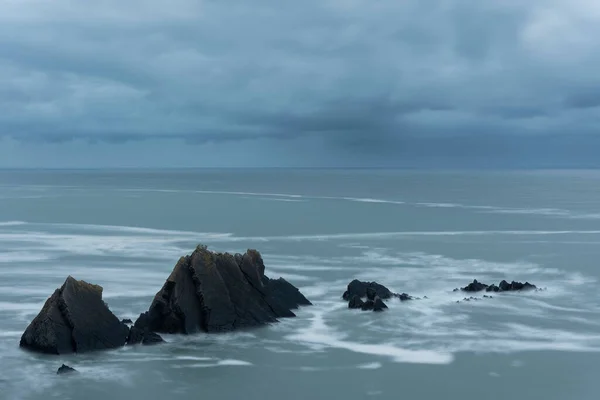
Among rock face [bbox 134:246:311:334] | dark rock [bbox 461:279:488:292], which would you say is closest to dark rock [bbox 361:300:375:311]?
rock face [bbox 134:246:311:334]

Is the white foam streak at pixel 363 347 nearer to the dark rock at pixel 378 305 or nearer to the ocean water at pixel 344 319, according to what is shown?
the ocean water at pixel 344 319

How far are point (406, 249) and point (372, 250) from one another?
2.14 meters

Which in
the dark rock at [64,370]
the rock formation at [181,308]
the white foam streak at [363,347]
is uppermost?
the rock formation at [181,308]

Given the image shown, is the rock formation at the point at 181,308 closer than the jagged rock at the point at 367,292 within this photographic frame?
Yes

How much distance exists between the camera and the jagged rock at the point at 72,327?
21.0 meters

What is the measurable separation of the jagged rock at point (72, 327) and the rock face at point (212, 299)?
1.44 meters

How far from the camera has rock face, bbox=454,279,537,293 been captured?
3038 cm

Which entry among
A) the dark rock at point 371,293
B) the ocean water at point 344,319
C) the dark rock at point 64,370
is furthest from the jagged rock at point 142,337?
the dark rock at point 371,293

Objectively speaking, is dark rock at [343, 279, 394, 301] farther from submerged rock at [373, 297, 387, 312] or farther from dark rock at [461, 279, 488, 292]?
dark rock at [461, 279, 488, 292]

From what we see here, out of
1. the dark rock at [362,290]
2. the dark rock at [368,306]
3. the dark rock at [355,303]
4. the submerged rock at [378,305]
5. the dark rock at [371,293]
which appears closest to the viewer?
the submerged rock at [378,305]

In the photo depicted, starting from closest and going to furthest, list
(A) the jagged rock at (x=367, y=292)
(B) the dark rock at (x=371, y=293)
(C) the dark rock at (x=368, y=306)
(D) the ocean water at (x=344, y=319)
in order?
(D) the ocean water at (x=344, y=319)
(C) the dark rock at (x=368, y=306)
(B) the dark rock at (x=371, y=293)
(A) the jagged rock at (x=367, y=292)

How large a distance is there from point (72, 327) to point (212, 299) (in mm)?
4444

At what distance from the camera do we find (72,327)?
2127 centimetres

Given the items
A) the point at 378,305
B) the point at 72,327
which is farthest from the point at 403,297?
the point at 72,327
